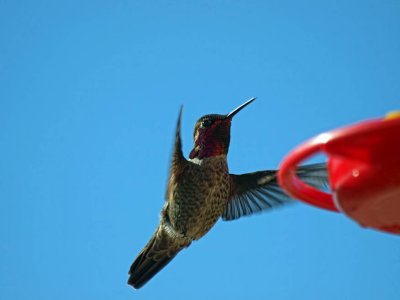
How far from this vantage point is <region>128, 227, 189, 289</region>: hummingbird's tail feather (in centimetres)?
738

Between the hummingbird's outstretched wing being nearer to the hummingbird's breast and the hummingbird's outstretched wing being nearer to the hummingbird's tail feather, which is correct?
the hummingbird's breast

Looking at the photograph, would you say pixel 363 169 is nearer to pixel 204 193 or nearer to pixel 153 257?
pixel 204 193

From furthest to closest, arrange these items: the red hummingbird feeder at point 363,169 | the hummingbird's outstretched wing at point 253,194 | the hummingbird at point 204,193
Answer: the hummingbird's outstretched wing at point 253,194, the hummingbird at point 204,193, the red hummingbird feeder at point 363,169

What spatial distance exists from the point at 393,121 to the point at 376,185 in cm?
50

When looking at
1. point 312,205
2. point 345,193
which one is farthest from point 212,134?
point 345,193

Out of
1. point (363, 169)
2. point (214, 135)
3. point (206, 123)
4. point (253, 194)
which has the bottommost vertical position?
point (363, 169)

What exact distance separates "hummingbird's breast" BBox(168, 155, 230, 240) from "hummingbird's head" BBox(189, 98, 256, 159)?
0.67 feet

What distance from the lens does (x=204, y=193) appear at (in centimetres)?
697

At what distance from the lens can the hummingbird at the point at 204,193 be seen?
6.98 metres

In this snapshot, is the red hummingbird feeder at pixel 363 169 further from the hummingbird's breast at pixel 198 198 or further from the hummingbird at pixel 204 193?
the hummingbird's breast at pixel 198 198

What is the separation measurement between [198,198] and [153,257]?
108 centimetres

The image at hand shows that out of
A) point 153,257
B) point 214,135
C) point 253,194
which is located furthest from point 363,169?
point 153,257

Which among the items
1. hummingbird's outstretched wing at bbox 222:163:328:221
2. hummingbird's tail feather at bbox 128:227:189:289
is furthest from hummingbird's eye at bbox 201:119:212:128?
hummingbird's tail feather at bbox 128:227:189:289

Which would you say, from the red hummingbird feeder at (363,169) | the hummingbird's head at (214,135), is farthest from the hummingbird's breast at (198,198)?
the red hummingbird feeder at (363,169)
